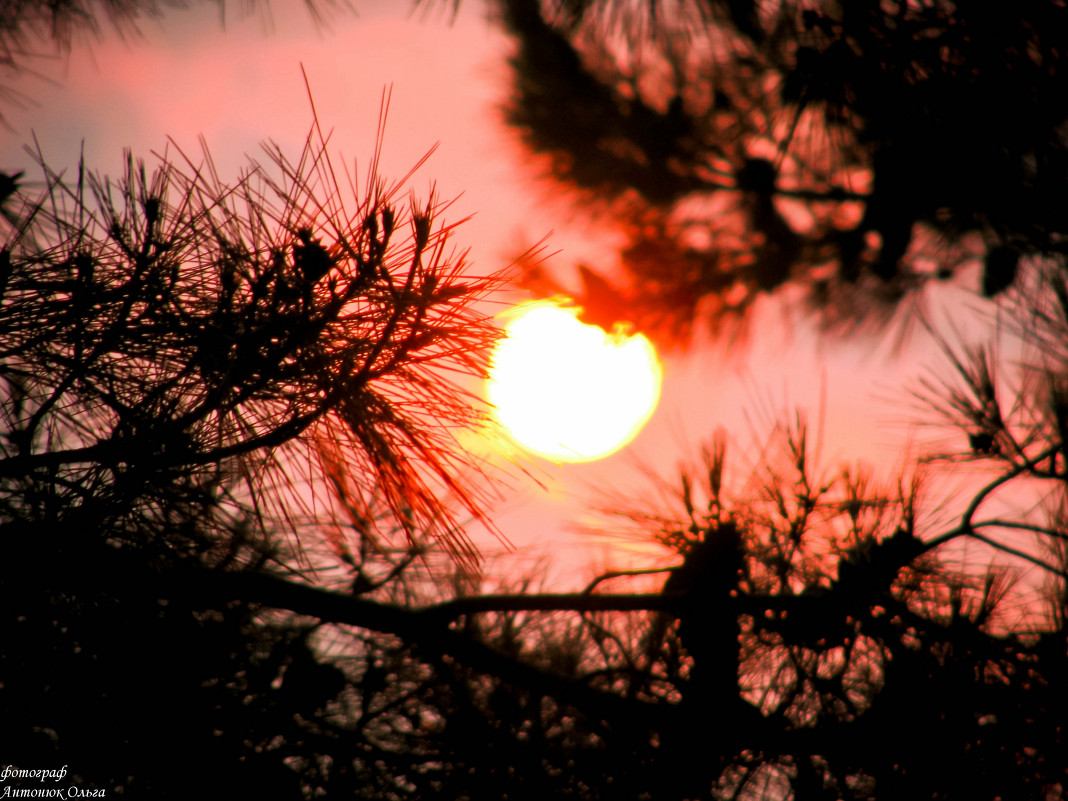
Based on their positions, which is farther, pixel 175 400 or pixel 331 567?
pixel 331 567

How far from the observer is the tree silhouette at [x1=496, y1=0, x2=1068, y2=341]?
101cm

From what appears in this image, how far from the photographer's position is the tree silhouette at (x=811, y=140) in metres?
1.01

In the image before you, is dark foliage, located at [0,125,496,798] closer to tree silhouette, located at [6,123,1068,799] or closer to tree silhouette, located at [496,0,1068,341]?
tree silhouette, located at [6,123,1068,799]

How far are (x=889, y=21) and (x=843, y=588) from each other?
2.87 feet

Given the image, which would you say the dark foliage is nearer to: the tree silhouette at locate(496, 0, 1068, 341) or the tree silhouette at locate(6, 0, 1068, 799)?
the tree silhouette at locate(6, 0, 1068, 799)

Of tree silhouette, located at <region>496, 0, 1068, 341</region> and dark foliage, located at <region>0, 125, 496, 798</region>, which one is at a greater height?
tree silhouette, located at <region>496, 0, 1068, 341</region>

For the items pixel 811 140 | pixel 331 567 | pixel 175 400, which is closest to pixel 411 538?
pixel 175 400

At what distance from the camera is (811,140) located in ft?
4.12

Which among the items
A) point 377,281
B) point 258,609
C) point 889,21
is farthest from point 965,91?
point 258,609

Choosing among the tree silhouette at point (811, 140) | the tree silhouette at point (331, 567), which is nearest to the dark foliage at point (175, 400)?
the tree silhouette at point (331, 567)

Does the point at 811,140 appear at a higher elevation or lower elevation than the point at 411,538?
higher

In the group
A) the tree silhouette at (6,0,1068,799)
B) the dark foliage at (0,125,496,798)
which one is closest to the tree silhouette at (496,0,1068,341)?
the tree silhouette at (6,0,1068,799)

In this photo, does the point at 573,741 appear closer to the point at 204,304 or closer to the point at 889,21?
the point at 204,304

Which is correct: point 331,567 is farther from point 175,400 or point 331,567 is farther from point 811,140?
point 811,140
